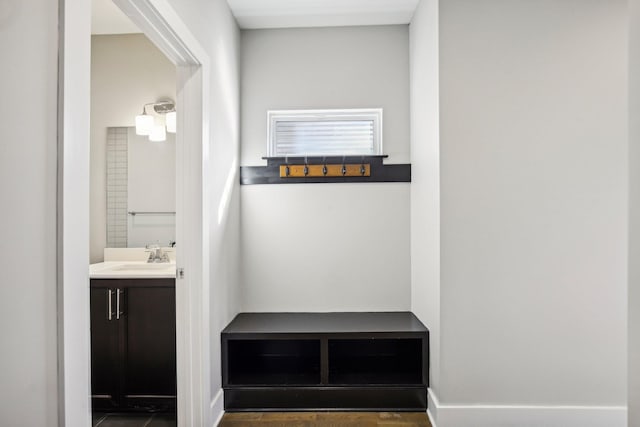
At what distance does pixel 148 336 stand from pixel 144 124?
1470mm

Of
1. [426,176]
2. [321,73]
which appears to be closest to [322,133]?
[321,73]

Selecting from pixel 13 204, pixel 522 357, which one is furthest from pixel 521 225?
pixel 13 204

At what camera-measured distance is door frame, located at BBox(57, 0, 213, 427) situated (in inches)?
41.1

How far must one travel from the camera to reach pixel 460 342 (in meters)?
2.37

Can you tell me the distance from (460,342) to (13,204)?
7.11 ft

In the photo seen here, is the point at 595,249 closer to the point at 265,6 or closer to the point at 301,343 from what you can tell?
the point at 301,343

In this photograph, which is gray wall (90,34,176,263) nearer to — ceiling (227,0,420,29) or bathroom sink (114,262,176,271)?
bathroom sink (114,262,176,271)

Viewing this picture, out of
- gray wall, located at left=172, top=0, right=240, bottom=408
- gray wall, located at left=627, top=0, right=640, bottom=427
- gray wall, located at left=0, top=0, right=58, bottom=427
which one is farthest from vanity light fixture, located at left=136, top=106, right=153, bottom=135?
gray wall, located at left=627, top=0, right=640, bottom=427

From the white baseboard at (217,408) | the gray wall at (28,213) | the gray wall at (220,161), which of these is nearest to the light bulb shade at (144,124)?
the gray wall at (220,161)

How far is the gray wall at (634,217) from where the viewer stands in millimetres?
890

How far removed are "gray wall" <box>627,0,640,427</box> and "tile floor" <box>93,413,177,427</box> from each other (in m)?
2.25

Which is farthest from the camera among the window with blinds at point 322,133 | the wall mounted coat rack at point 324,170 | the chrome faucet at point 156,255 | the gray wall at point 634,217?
the window with blinds at point 322,133

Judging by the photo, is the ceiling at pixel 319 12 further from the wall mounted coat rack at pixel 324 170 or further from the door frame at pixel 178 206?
the wall mounted coat rack at pixel 324 170

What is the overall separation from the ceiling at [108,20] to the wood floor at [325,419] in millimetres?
2631
